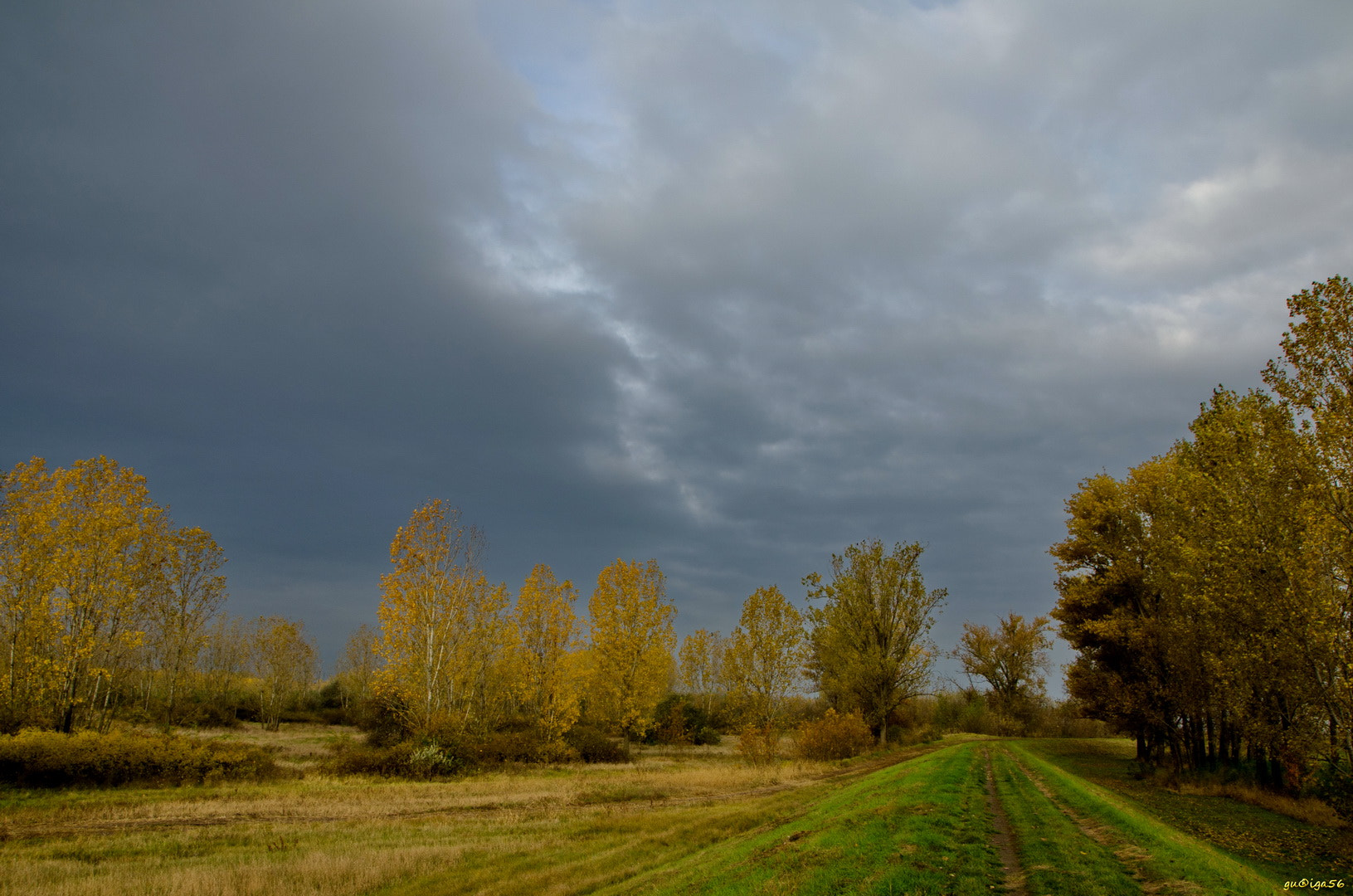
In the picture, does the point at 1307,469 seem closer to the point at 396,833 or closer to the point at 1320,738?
the point at 1320,738

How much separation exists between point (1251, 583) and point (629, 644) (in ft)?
118

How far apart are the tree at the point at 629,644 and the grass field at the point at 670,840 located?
18.7m

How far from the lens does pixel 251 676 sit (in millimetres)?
66500

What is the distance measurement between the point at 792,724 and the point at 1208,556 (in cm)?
3893

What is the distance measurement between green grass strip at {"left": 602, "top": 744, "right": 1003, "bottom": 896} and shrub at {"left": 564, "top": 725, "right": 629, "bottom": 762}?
30.7 m

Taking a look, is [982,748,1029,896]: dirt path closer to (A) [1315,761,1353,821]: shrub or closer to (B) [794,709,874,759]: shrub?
(A) [1315,761,1353,821]: shrub

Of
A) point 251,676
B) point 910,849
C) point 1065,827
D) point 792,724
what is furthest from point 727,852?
point 251,676

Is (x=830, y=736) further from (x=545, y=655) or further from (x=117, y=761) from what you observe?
(x=117, y=761)

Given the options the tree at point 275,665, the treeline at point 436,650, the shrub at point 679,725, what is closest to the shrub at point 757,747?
the treeline at point 436,650

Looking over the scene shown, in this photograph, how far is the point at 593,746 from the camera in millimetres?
44906

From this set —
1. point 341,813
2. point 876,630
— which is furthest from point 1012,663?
point 341,813

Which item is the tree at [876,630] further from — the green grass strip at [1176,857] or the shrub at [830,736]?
the green grass strip at [1176,857]

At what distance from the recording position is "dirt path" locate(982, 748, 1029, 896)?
973 centimetres

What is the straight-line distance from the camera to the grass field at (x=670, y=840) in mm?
10695
